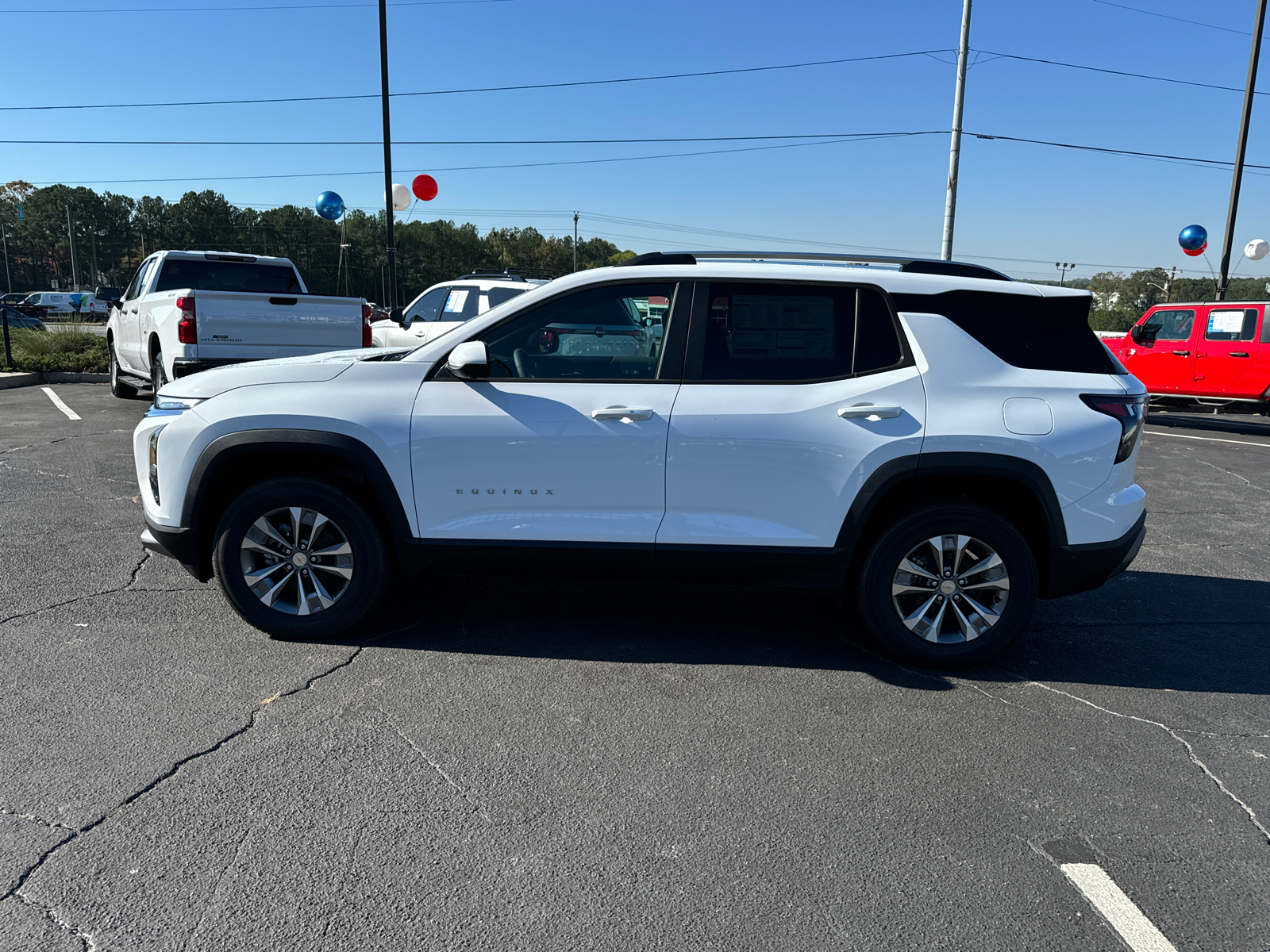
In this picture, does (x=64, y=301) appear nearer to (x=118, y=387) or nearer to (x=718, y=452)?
(x=118, y=387)

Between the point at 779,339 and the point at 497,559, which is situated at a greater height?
the point at 779,339

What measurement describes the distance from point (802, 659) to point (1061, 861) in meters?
1.65

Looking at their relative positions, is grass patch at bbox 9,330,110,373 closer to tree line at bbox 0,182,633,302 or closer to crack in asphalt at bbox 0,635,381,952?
crack in asphalt at bbox 0,635,381,952

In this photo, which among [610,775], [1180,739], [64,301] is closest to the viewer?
[610,775]

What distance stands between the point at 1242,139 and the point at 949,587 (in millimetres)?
20989

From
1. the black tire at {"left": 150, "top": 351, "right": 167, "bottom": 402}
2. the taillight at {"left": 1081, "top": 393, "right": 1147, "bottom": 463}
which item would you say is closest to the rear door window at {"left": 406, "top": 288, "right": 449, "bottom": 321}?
the black tire at {"left": 150, "top": 351, "right": 167, "bottom": 402}

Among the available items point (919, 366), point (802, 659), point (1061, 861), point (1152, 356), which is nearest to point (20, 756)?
point (802, 659)

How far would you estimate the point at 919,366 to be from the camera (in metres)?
3.98

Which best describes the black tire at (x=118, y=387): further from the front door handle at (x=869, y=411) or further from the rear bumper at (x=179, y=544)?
the front door handle at (x=869, y=411)

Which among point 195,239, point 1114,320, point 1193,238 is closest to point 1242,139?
point 1193,238

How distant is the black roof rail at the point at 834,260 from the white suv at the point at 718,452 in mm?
74

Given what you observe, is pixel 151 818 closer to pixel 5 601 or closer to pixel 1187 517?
pixel 5 601

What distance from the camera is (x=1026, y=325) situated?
4.04 meters

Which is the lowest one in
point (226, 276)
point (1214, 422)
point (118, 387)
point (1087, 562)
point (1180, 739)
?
point (1214, 422)
